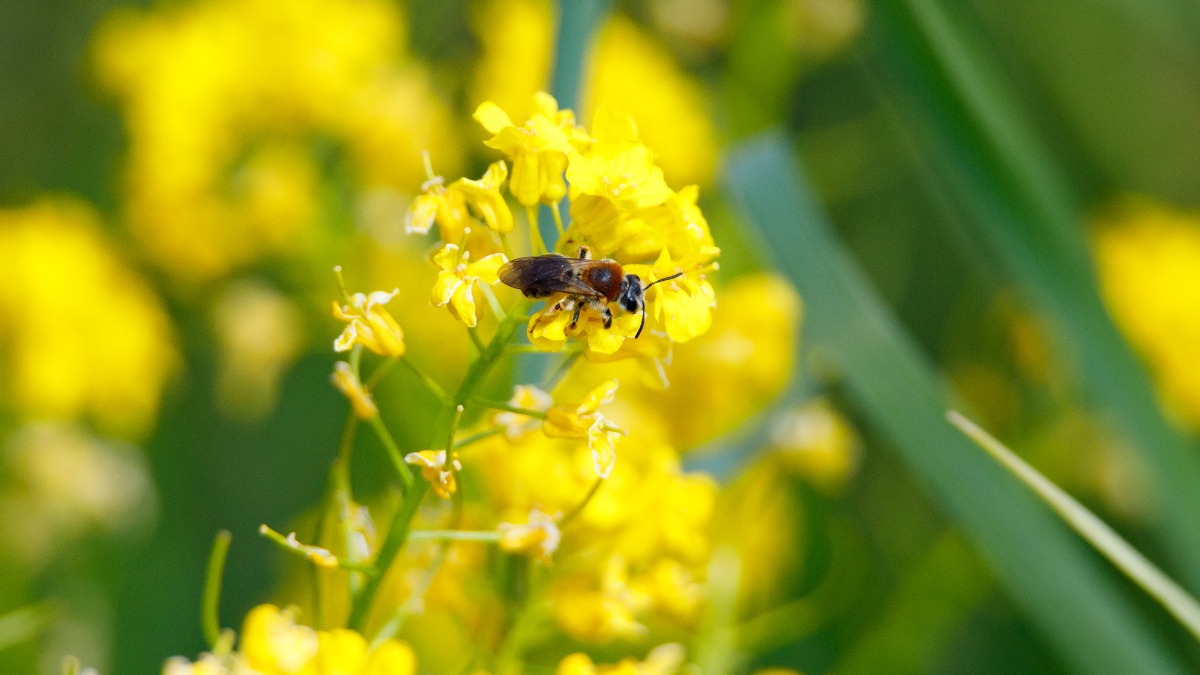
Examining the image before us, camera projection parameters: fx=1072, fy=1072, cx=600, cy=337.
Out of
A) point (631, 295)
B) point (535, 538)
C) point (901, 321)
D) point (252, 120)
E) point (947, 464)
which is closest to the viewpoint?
point (535, 538)

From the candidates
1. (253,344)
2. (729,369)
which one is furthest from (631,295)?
(253,344)

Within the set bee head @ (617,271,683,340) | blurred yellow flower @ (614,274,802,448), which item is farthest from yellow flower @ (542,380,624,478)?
blurred yellow flower @ (614,274,802,448)

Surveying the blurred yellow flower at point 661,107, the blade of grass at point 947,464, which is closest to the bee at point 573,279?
the blade of grass at point 947,464

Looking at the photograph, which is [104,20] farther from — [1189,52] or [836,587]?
[1189,52]

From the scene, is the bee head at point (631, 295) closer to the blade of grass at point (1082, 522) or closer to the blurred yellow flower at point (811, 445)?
the blade of grass at point (1082, 522)

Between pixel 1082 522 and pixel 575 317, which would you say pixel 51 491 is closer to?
pixel 575 317

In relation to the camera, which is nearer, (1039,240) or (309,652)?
(309,652)
